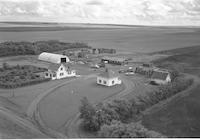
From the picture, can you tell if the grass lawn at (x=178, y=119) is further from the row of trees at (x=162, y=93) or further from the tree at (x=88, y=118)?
the tree at (x=88, y=118)

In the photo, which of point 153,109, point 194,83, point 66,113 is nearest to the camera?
point 66,113

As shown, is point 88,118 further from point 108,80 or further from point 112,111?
point 108,80

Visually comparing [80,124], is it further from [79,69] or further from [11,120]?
[79,69]

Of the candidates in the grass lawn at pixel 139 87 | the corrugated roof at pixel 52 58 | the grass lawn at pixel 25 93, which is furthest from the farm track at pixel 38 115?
the corrugated roof at pixel 52 58

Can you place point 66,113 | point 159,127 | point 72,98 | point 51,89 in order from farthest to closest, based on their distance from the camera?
point 51,89, point 72,98, point 66,113, point 159,127

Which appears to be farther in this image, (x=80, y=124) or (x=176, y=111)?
(x=176, y=111)

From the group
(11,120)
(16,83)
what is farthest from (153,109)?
(16,83)

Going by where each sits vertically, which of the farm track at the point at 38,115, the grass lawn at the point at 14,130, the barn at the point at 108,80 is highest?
the barn at the point at 108,80

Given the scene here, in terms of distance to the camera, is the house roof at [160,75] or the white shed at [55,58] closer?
the house roof at [160,75]
